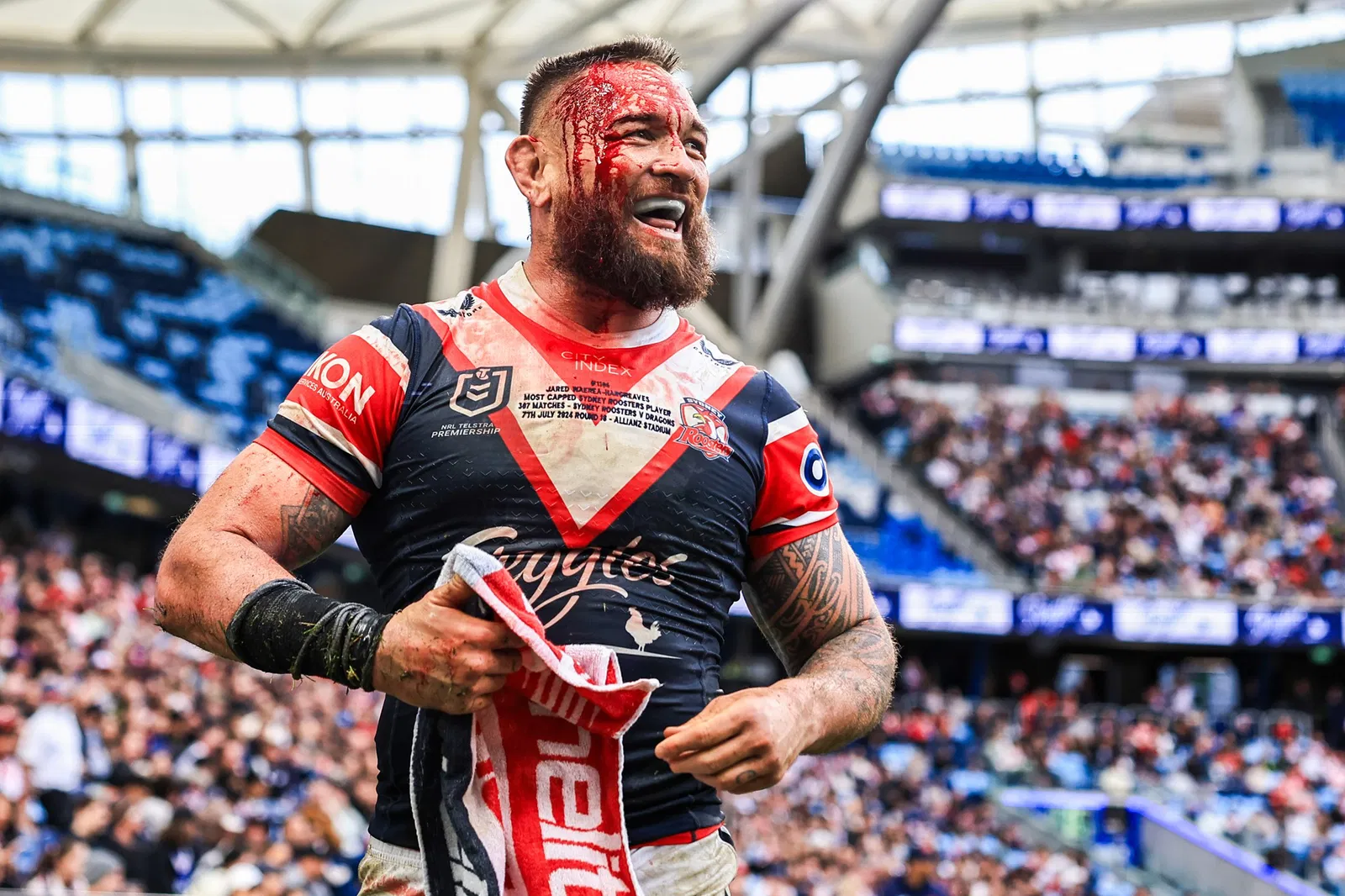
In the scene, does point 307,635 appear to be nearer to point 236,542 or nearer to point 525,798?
point 236,542

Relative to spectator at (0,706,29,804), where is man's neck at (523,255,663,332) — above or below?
above

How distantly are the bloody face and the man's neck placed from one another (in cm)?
2

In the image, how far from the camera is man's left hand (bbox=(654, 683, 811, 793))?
1.92 metres

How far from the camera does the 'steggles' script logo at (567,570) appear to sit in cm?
217

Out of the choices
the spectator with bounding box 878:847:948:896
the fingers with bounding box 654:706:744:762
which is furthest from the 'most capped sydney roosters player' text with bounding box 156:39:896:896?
the spectator with bounding box 878:847:948:896

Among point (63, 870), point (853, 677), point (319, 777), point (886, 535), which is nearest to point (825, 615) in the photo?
point (853, 677)

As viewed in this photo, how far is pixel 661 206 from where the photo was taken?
2414 millimetres

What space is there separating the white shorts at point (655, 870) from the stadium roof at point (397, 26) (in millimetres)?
26832

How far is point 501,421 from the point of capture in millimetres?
2250

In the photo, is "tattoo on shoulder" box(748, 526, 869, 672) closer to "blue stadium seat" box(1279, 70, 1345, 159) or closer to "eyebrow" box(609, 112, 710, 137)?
"eyebrow" box(609, 112, 710, 137)

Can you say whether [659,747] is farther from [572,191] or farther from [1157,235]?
[1157,235]

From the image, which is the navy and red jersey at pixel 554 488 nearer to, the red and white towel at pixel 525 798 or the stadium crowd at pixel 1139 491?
the red and white towel at pixel 525 798

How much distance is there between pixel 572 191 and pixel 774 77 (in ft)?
119

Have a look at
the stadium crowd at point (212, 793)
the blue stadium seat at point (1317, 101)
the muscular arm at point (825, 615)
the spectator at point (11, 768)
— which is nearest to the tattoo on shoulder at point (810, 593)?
the muscular arm at point (825, 615)
